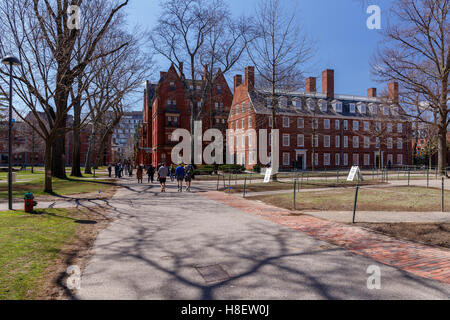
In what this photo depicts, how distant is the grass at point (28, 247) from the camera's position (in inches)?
167

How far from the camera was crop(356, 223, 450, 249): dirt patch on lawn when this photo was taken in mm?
6629

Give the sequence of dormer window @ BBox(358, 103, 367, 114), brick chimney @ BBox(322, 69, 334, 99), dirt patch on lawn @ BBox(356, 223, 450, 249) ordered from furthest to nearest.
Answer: dormer window @ BBox(358, 103, 367, 114)
brick chimney @ BBox(322, 69, 334, 99)
dirt patch on lawn @ BBox(356, 223, 450, 249)

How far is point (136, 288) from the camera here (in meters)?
4.21

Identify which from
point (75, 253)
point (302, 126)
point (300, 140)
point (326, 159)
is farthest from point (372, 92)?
point (75, 253)

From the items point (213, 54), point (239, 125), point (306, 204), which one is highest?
point (213, 54)

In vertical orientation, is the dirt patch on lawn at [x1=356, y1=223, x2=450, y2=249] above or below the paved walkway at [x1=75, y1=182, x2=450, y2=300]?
above

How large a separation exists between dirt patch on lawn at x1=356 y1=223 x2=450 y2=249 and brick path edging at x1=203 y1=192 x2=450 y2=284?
0.97 ft

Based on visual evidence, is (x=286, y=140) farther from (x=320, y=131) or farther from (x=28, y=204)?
(x=28, y=204)

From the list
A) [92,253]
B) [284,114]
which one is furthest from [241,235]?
[284,114]

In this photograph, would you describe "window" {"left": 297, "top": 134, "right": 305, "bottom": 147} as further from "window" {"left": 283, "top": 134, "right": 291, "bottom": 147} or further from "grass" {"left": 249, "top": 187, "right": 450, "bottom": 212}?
"grass" {"left": 249, "top": 187, "right": 450, "bottom": 212}

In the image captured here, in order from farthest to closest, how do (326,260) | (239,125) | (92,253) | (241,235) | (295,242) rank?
1. (239,125)
2. (241,235)
3. (295,242)
4. (92,253)
5. (326,260)

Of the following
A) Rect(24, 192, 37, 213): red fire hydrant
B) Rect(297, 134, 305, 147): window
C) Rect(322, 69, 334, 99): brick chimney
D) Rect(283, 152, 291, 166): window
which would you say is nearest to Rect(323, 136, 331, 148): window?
Rect(297, 134, 305, 147): window
